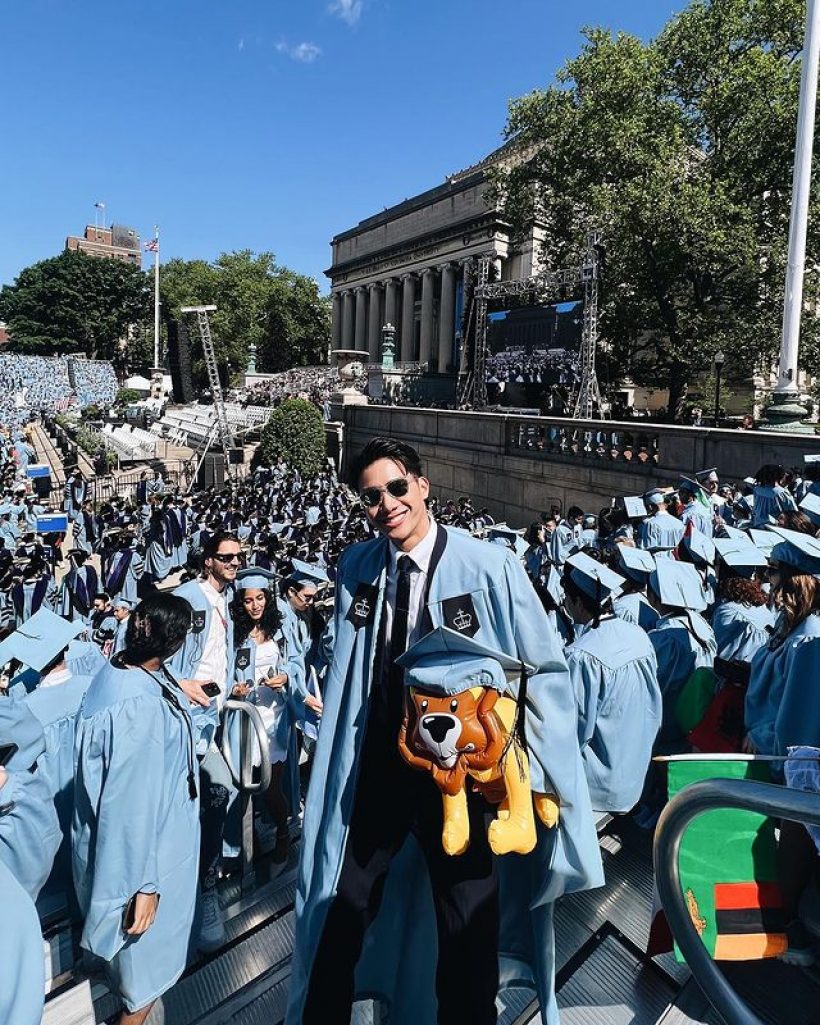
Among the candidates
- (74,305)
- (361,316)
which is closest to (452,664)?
(361,316)

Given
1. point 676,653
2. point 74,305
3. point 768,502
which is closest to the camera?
point 676,653

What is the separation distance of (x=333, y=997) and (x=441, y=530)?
4.77 ft

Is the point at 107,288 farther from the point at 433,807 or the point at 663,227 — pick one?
the point at 433,807

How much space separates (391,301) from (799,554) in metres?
54.1

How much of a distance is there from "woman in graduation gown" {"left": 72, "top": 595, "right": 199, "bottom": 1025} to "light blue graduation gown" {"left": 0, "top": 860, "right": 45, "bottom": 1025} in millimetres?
872

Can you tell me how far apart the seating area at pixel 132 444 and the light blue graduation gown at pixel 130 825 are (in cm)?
2865

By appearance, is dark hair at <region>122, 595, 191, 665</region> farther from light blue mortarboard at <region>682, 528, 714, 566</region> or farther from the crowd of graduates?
light blue mortarboard at <region>682, 528, 714, 566</region>

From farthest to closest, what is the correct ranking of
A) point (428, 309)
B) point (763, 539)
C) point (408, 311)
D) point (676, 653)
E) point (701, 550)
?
1. point (408, 311)
2. point (428, 309)
3. point (763, 539)
4. point (701, 550)
5. point (676, 653)

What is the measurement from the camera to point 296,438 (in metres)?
27.1

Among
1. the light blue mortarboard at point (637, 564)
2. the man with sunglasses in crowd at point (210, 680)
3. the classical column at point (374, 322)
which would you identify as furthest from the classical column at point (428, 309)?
the man with sunglasses in crowd at point (210, 680)

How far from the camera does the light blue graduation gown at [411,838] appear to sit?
206cm

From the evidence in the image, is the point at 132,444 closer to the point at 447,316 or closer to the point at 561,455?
the point at 561,455

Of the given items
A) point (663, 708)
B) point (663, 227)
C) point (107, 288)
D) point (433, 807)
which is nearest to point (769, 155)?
point (663, 227)

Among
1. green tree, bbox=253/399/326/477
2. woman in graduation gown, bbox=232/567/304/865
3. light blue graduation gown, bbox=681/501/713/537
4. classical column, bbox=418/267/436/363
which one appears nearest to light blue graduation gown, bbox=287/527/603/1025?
woman in graduation gown, bbox=232/567/304/865
